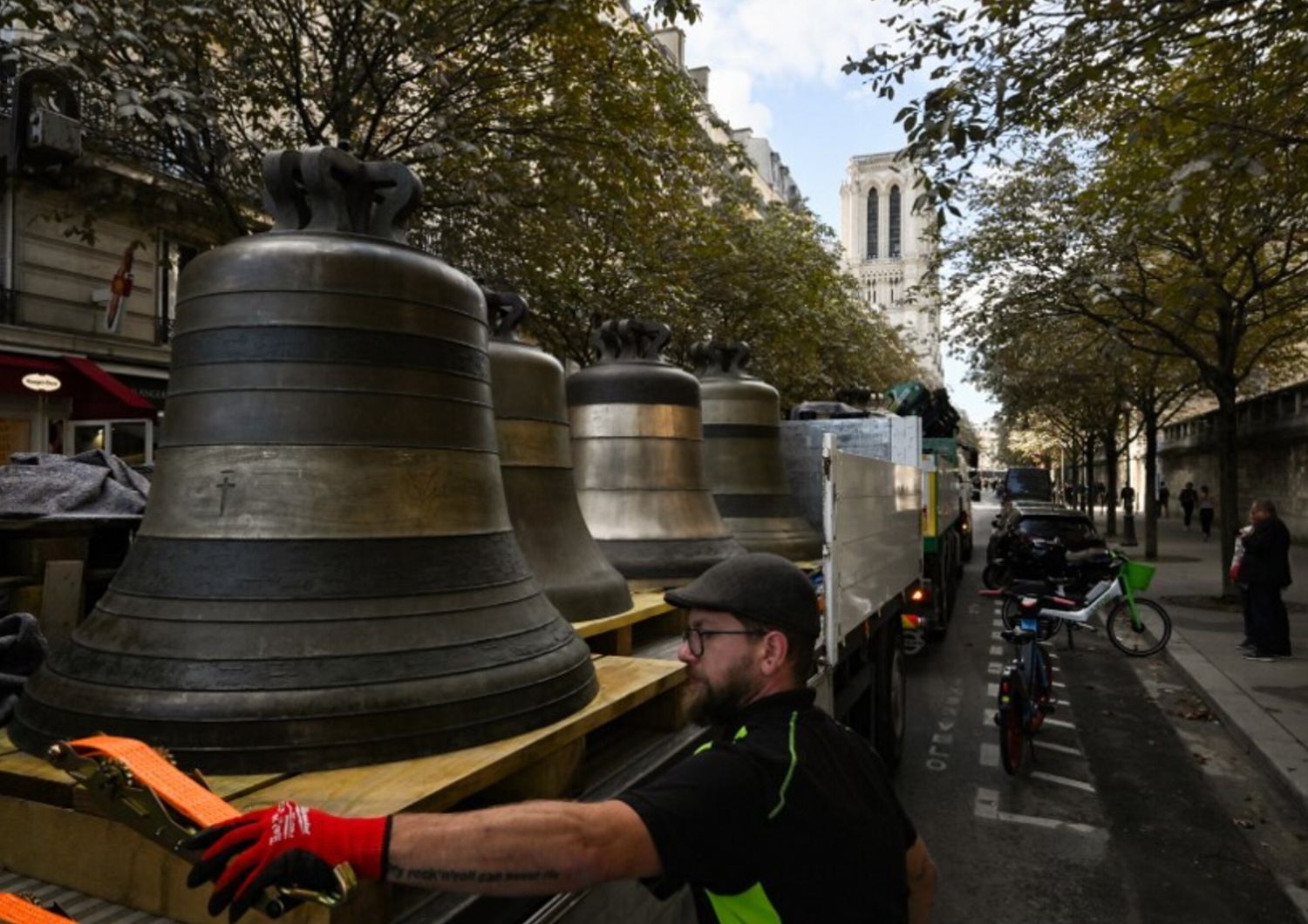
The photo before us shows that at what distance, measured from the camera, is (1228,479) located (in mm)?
15875

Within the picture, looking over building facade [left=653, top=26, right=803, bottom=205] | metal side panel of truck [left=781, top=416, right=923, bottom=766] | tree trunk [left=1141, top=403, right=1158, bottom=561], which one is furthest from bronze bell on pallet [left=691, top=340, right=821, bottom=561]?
building facade [left=653, top=26, right=803, bottom=205]

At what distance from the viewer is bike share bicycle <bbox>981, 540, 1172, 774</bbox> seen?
7.32 metres

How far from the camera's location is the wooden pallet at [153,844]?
184cm

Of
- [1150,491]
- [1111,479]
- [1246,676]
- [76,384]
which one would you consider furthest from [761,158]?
[1246,676]

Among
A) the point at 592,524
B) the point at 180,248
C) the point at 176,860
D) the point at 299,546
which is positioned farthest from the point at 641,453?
the point at 180,248

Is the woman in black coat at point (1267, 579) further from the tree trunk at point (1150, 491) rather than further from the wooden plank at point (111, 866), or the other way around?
the tree trunk at point (1150, 491)

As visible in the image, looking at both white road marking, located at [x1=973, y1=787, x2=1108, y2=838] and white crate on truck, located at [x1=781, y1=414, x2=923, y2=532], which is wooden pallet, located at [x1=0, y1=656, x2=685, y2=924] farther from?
white crate on truck, located at [x1=781, y1=414, x2=923, y2=532]

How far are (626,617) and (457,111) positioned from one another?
858 centimetres

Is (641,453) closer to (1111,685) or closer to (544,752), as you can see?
(544,752)

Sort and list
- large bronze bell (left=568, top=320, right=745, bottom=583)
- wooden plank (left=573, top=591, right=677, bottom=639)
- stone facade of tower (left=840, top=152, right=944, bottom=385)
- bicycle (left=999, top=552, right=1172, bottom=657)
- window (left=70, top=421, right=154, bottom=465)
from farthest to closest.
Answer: stone facade of tower (left=840, top=152, right=944, bottom=385), window (left=70, top=421, right=154, bottom=465), bicycle (left=999, top=552, right=1172, bottom=657), large bronze bell (left=568, top=320, right=745, bottom=583), wooden plank (left=573, top=591, right=677, bottom=639)

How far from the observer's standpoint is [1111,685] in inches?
420

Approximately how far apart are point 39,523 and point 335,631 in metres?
1.45

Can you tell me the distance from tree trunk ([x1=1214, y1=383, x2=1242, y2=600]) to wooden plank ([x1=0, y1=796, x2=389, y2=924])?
664 inches

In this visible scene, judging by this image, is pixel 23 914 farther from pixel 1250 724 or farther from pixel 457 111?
pixel 457 111
